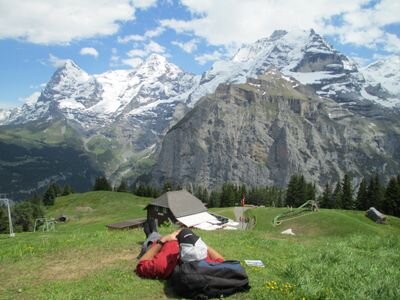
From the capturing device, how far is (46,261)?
1689 cm

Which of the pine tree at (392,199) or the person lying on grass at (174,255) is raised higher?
the person lying on grass at (174,255)

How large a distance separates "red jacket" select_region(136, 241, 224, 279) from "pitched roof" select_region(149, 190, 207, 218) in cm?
6141

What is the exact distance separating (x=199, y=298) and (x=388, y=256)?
1007cm

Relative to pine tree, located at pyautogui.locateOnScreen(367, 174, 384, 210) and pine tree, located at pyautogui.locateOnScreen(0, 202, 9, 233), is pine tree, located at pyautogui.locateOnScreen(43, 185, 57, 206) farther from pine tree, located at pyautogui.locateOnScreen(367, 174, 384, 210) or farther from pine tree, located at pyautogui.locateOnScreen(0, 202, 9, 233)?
pine tree, located at pyautogui.locateOnScreen(367, 174, 384, 210)

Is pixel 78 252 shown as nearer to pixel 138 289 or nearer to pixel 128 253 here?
pixel 128 253

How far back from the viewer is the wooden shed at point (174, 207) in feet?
250

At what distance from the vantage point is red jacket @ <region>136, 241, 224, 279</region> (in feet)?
45.4

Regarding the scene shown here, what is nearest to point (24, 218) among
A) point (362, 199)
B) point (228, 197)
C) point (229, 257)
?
point (228, 197)

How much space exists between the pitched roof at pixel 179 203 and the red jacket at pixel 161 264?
6141 cm

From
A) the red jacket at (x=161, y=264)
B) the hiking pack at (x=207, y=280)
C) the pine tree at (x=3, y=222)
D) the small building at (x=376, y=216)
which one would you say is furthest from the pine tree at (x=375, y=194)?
the hiking pack at (x=207, y=280)

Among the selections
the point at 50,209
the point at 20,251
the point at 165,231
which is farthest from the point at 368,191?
the point at 20,251

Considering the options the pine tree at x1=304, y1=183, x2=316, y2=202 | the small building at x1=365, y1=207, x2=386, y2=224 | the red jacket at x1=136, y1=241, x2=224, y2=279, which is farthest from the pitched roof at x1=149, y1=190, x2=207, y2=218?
the pine tree at x1=304, y1=183, x2=316, y2=202

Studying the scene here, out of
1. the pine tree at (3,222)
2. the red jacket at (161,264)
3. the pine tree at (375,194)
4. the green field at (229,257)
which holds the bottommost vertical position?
the pine tree at (3,222)

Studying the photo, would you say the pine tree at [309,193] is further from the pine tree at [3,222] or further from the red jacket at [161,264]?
the red jacket at [161,264]
